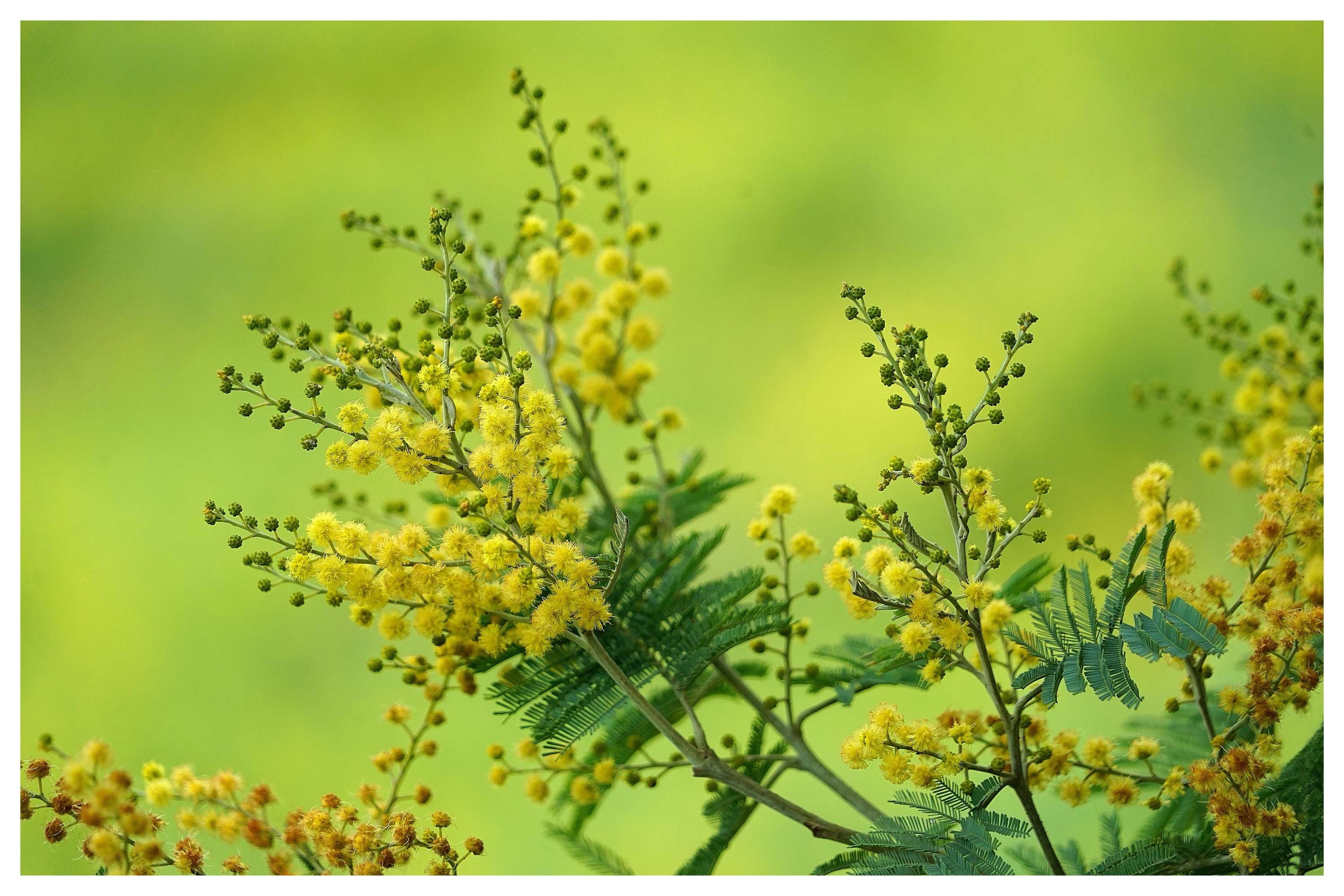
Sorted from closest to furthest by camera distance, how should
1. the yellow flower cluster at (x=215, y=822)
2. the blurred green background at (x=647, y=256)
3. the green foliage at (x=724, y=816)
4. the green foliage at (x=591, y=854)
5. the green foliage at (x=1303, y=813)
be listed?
the yellow flower cluster at (x=215, y=822) < the green foliage at (x=1303, y=813) < the green foliage at (x=724, y=816) < the green foliage at (x=591, y=854) < the blurred green background at (x=647, y=256)

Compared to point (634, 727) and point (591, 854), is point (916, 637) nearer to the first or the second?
point (634, 727)

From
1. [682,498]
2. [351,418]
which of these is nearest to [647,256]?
[682,498]

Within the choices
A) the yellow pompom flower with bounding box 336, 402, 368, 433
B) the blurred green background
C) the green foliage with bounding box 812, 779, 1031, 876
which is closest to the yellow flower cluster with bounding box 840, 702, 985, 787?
the green foliage with bounding box 812, 779, 1031, 876

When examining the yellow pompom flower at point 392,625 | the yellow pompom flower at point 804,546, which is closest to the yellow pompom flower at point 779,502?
the yellow pompom flower at point 804,546

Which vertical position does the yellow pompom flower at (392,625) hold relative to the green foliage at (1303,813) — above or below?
above

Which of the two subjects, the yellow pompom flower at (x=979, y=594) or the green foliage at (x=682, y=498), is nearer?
the yellow pompom flower at (x=979, y=594)

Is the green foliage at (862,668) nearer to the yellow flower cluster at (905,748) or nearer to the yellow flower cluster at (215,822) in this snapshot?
the yellow flower cluster at (905,748)

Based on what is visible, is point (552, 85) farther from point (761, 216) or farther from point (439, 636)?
point (439, 636)

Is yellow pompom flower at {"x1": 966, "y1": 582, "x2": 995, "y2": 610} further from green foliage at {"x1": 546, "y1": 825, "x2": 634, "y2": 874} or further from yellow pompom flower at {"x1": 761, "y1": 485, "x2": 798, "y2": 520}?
green foliage at {"x1": 546, "y1": 825, "x2": 634, "y2": 874}

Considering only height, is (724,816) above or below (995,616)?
below

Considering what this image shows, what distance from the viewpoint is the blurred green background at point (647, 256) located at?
174 cm

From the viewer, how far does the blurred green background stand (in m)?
1.74

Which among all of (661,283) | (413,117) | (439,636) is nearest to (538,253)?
(661,283)

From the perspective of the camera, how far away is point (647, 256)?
1939 millimetres
